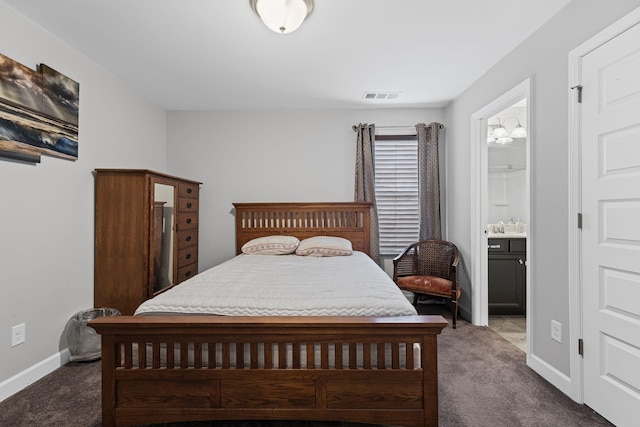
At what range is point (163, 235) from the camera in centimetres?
303

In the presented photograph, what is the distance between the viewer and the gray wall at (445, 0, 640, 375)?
1935 millimetres

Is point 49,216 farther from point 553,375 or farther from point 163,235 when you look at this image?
point 553,375

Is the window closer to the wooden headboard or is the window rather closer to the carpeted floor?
the wooden headboard

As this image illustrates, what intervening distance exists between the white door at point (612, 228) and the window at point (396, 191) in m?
2.18

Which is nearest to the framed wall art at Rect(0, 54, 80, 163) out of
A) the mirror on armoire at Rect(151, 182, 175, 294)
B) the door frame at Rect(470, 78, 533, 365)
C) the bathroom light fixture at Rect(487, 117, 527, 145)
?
the mirror on armoire at Rect(151, 182, 175, 294)

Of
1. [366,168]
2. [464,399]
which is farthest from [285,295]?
[366,168]

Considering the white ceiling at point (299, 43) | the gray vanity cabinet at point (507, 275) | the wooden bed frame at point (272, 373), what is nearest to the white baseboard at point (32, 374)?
the wooden bed frame at point (272, 373)

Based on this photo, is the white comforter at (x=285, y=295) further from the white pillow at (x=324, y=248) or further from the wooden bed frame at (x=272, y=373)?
the white pillow at (x=324, y=248)

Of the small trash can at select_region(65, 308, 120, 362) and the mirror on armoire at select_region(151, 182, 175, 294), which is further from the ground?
the mirror on armoire at select_region(151, 182, 175, 294)

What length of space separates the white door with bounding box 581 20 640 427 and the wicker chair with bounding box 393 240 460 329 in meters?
1.48

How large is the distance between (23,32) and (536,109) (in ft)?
12.0

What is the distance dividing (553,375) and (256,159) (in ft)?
11.8

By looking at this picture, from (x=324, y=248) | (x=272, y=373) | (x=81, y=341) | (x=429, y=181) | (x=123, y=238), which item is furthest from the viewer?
(x=429, y=181)

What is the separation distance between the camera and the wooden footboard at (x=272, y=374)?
1.45m
